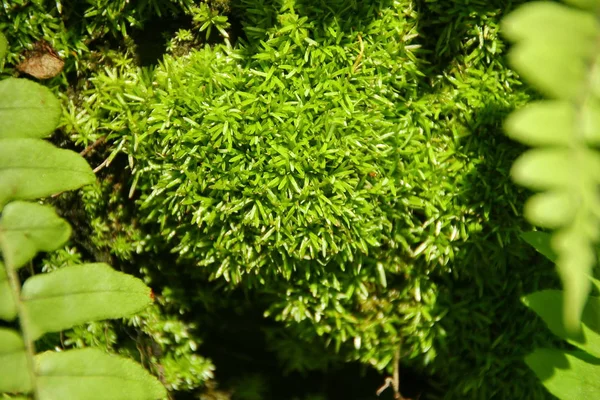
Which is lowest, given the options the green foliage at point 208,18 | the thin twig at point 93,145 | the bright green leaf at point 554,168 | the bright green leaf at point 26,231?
the thin twig at point 93,145

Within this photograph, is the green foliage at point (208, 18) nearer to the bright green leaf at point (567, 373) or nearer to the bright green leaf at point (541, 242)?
the bright green leaf at point (541, 242)

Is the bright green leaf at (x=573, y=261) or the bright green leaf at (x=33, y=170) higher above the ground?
the bright green leaf at (x=573, y=261)

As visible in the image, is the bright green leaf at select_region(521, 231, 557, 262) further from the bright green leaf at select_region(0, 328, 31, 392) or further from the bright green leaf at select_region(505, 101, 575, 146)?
the bright green leaf at select_region(0, 328, 31, 392)

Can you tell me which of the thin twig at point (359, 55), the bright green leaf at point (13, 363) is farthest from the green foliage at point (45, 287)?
the thin twig at point (359, 55)

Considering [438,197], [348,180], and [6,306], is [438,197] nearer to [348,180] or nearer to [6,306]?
[348,180]

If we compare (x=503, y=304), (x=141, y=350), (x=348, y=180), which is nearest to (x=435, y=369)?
(x=503, y=304)

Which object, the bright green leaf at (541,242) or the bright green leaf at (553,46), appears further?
the bright green leaf at (541,242)

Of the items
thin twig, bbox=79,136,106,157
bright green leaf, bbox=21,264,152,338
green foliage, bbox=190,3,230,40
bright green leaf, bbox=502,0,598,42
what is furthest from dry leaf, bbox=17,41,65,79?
bright green leaf, bbox=502,0,598,42

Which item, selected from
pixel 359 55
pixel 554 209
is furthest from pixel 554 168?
pixel 359 55
